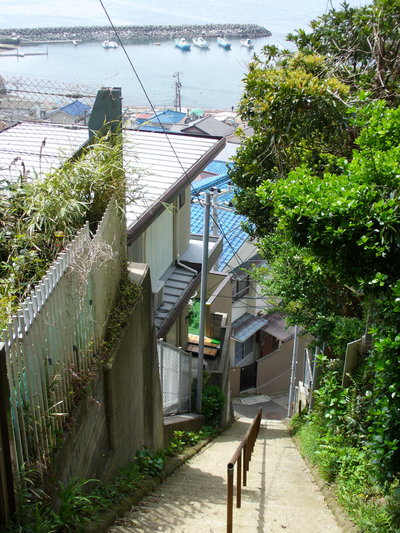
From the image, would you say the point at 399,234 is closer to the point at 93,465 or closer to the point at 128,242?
the point at 93,465

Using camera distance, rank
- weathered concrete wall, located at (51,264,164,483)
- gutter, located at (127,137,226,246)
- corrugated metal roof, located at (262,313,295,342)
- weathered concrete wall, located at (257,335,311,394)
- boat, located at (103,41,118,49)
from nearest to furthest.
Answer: weathered concrete wall, located at (51,264,164,483)
gutter, located at (127,137,226,246)
corrugated metal roof, located at (262,313,295,342)
weathered concrete wall, located at (257,335,311,394)
boat, located at (103,41,118,49)

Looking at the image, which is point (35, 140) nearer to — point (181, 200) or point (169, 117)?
point (181, 200)

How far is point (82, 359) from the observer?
6.07 metres

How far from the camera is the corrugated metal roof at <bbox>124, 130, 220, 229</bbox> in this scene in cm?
980

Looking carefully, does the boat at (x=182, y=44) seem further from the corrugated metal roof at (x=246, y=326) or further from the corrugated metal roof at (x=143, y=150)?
the corrugated metal roof at (x=143, y=150)

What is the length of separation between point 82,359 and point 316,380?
7377 millimetres

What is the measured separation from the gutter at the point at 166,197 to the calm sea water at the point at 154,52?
137 ft

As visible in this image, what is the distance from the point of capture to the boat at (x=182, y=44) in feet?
312

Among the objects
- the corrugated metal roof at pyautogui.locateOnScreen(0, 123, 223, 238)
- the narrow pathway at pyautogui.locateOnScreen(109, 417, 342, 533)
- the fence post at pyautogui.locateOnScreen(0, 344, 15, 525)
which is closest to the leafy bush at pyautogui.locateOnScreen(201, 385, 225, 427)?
the narrow pathway at pyautogui.locateOnScreen(109, 417, 342, 533)

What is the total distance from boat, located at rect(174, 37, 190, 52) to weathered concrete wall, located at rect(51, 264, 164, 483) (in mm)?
94308

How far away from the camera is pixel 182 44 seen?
9581 cm

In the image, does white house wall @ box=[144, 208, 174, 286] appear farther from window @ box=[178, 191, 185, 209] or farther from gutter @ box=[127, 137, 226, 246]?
gutter @ box=[127, 137, 226, 246]

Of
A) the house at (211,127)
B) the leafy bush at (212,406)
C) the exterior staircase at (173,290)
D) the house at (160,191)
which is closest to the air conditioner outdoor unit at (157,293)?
the house at (160,191)

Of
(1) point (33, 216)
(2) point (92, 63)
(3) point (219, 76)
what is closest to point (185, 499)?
(1) point (33, 216)
